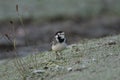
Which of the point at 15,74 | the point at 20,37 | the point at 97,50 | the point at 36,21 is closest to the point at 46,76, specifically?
the point at 15,74

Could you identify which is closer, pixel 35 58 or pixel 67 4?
pixel 35 58

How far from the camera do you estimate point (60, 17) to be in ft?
61.9

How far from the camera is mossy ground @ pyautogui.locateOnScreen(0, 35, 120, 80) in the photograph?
7.60m

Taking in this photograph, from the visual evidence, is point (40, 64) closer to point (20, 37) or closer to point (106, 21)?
point (20, 37)

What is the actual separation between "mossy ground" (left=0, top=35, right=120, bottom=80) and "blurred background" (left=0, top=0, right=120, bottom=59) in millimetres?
7147

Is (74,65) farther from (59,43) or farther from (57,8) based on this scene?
(57,8)

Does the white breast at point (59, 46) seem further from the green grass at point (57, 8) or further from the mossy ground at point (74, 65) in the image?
the green grass at point (57, 8)

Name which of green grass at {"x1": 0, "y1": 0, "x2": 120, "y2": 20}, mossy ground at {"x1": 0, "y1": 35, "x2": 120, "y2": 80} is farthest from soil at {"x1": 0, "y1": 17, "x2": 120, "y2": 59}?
mossy ground at {"x1": 0, "y1": 35, "x2": 120, "y2": 80}

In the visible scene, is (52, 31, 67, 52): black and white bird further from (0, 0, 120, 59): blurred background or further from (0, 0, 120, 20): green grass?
(0, 0, 120, 20): green grass

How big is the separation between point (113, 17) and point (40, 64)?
1045cm

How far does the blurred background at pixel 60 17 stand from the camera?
17734 mm

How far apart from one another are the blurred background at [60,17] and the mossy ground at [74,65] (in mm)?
7147

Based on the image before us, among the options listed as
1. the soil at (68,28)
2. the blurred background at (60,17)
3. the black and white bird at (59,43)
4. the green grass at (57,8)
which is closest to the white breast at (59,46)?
the black and white bird at (59,43)

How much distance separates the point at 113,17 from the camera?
62.7 ft
